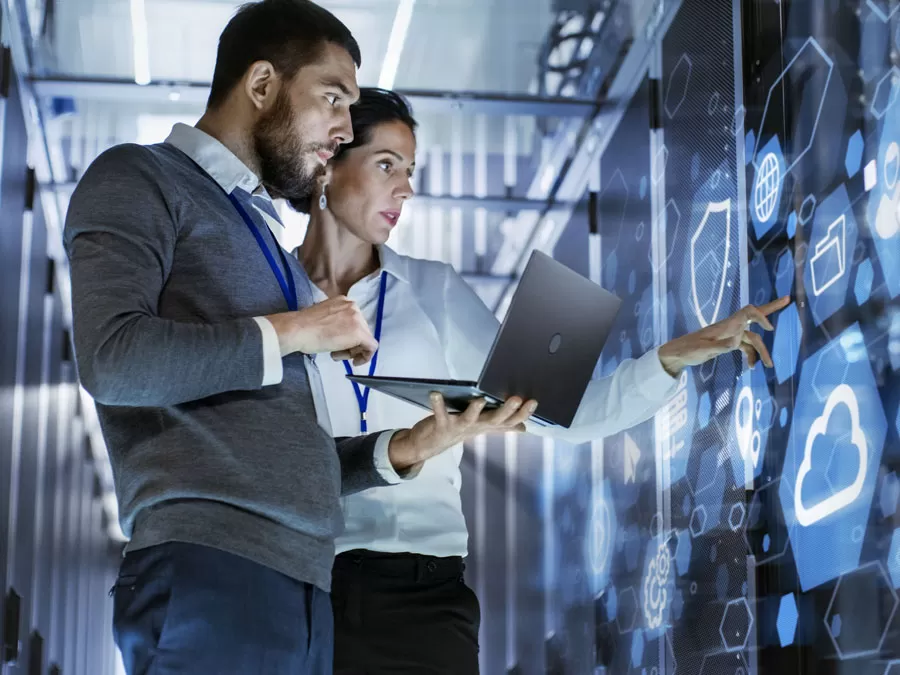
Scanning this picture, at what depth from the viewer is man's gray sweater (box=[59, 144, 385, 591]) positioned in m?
1.53

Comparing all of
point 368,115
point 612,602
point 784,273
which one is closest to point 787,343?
point 784,273

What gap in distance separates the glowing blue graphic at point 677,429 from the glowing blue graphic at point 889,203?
99 centimetres

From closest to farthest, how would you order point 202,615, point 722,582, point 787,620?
point 202,615
point 787,620
point 722,582

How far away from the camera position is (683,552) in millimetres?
3252

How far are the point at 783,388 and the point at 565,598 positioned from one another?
8.04 ft

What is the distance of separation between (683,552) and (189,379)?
78.0 inches

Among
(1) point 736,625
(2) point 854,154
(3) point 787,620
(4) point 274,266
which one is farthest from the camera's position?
(1) point 736,625

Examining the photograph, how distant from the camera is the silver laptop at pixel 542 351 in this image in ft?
6.03

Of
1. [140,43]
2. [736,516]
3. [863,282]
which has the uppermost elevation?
[140,43]

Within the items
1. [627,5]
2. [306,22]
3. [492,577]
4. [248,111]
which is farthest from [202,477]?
[492,577]

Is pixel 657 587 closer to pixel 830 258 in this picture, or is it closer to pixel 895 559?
pixel 830 258

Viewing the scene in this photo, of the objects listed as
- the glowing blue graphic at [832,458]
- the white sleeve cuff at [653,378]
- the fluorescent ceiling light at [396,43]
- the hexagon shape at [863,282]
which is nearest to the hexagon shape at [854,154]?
→ the hexagon shape at [863,282]

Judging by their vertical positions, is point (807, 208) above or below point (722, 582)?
above

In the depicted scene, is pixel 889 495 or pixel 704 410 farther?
pixel 704 410
